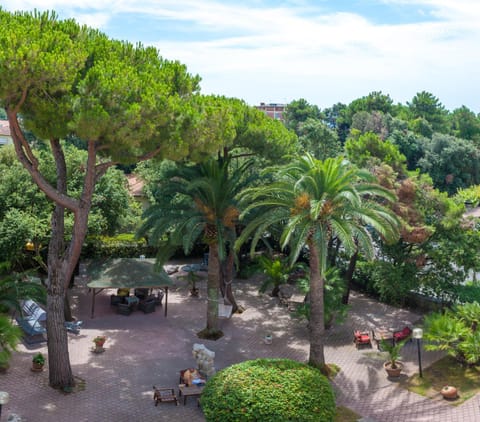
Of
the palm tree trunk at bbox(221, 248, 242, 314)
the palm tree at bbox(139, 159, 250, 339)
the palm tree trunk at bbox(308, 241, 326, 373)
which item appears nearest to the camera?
the palm tree trunk at bbox(308, 241, 326, 373)

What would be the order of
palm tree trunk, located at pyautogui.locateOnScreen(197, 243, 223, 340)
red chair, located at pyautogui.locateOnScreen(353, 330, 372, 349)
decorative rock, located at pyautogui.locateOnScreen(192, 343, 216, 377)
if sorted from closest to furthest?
decorative rock, located at pyautogui.locateOnScreen(192, 343, 216, 377), red chair, located at pyautogui.locateOnScreen(353, 330, 372, 349), palm tree trunk, located at pyautogui.locateOnScreen(197, 243, 223, 340)

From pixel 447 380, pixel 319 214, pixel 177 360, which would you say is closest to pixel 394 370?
pixel 447 380

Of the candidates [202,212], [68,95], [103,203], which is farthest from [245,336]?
[68,95]

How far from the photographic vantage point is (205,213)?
1833 cm

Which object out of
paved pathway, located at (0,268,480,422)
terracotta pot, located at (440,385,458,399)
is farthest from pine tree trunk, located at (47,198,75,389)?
terracotta pot, located at (440,385,458,399)

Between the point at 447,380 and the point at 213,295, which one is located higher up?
the point at 213,295

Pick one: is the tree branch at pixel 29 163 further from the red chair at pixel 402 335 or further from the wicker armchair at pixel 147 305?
the red chair at pixel 402 335

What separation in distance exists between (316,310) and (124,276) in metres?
8.22

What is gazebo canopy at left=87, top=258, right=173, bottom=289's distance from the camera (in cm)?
2014

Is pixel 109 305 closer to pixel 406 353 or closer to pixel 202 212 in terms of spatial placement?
pixel 202 212

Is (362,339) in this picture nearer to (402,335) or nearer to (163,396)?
(402,335)

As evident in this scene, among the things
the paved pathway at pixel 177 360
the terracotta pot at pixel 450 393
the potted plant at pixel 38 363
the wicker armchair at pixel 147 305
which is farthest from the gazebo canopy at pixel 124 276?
the terracotta pot at pixel 450 393

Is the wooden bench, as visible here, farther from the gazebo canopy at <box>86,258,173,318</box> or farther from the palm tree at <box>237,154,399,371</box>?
the palm tree at <box>237,154,399,371</box>

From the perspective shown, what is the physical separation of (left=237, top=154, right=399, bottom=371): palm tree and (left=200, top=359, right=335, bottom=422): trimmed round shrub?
315 centimetres
